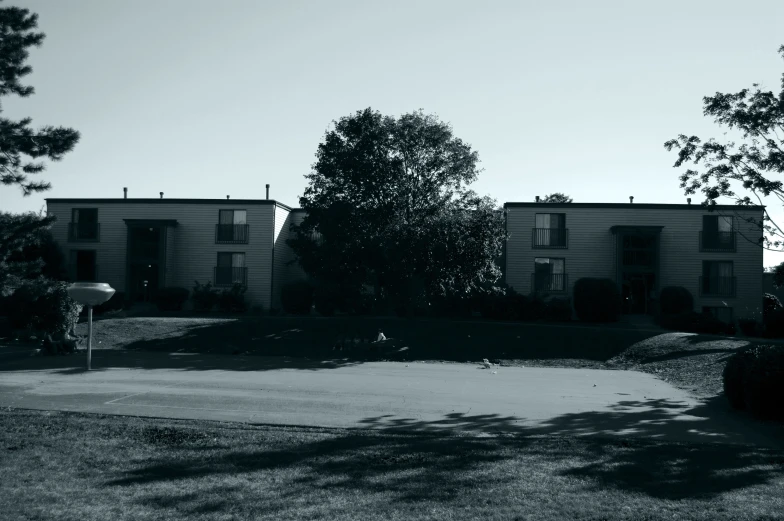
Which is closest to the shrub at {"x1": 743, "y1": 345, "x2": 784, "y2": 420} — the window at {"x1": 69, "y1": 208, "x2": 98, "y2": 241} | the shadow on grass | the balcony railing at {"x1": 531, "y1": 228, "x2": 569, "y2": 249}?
the shadow on grass

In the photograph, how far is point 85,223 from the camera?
138 ft

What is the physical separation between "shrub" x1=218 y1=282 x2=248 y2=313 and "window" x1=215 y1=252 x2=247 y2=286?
1.42 m

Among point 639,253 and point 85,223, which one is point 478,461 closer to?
point 639,253

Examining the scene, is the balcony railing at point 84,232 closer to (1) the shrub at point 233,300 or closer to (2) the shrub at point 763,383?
(1) the shrub at point 233,300

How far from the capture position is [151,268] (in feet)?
137

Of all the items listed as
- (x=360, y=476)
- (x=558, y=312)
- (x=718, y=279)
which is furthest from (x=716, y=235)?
(x=360, y=476)

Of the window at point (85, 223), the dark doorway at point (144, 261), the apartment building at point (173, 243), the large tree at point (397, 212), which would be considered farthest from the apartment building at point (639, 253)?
the window at point (85, 223)

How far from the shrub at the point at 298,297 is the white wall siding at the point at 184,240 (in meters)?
1.67

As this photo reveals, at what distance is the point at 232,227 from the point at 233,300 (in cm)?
475

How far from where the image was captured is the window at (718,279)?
38781 millimetres

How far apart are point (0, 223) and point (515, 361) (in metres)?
17.4

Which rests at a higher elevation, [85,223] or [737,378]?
[85,223]

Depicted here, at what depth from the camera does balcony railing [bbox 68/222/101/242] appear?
137ft

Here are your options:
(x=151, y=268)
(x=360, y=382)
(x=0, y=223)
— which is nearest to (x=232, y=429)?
(x=360, y=382)
